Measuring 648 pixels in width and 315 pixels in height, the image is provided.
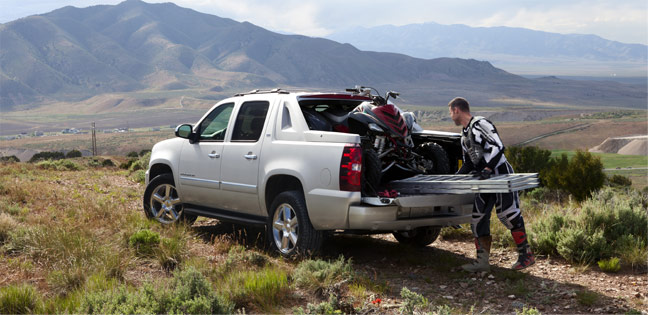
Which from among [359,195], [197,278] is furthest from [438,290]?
[197,278]

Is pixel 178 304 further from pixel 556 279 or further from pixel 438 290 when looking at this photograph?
pixel 556 279

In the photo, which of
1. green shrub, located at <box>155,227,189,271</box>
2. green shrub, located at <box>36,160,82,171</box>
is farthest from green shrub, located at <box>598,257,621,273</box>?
green shrub, located at <box>36,160,82,171</box>

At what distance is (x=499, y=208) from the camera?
6617 millimetres

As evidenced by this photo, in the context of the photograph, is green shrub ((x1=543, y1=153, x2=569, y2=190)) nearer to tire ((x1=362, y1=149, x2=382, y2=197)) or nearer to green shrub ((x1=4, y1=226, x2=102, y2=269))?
tire ((x1=362, y1=149, x2=382, y2=197))

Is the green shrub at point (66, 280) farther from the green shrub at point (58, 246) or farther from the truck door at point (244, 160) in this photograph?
the truck door at point (244, 160)

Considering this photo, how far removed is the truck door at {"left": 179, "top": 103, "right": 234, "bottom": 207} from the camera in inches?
316

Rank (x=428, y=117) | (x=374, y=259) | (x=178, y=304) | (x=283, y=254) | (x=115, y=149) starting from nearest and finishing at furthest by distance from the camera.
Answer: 1. (x=178, y=304)
2. (x=283, y=254)
3. (x=374, y=259)
4. (x=115, y=149)
5. (x=428, y=117)

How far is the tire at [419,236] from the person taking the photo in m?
8.08

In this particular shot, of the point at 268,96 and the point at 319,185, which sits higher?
the point at 268,96

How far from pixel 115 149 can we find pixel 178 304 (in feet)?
332

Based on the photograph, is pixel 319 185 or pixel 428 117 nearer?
pixel 319 185

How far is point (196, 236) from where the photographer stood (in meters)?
8.59

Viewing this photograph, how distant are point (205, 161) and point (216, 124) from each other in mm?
522

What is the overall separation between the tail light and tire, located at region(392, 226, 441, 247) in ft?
6.47
